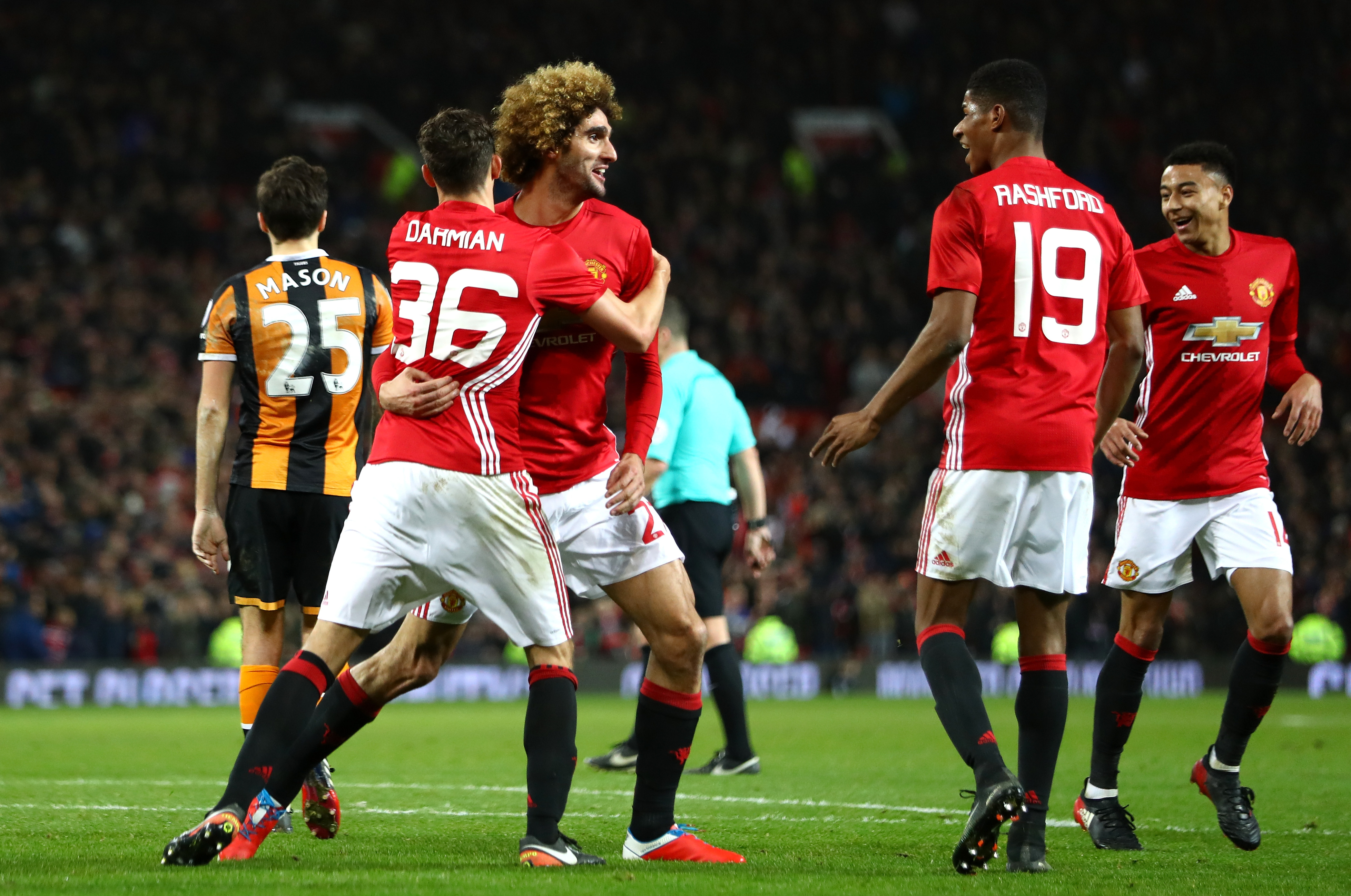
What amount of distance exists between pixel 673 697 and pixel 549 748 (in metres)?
0.51

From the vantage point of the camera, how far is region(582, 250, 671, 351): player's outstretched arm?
503 centimetres

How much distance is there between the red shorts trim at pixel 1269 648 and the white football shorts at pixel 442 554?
3.04m

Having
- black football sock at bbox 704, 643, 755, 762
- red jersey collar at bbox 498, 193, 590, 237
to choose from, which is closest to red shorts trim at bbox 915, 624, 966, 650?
red jersey collar at bbox 498, 193, 590, 237

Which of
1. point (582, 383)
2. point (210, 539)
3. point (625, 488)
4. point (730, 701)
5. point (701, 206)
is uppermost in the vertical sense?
point (701, 206)

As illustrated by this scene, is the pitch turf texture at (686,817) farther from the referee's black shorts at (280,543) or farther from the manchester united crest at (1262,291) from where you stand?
the manchester united crest at (1262,291)

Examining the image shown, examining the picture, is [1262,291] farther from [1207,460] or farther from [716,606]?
[716,606]

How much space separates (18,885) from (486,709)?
1249 cm

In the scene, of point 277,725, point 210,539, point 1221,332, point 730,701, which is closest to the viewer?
point 277,725

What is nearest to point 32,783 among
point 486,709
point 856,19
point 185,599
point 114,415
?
point 486,709

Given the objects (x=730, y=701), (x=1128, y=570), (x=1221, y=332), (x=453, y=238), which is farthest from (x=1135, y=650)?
(x=453, y=238)

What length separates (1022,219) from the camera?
5.15m

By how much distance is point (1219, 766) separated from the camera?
639cm

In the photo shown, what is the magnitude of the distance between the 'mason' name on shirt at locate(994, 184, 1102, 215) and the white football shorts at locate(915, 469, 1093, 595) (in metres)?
0.88

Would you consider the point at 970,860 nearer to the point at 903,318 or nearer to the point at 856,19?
the point at 903,318
